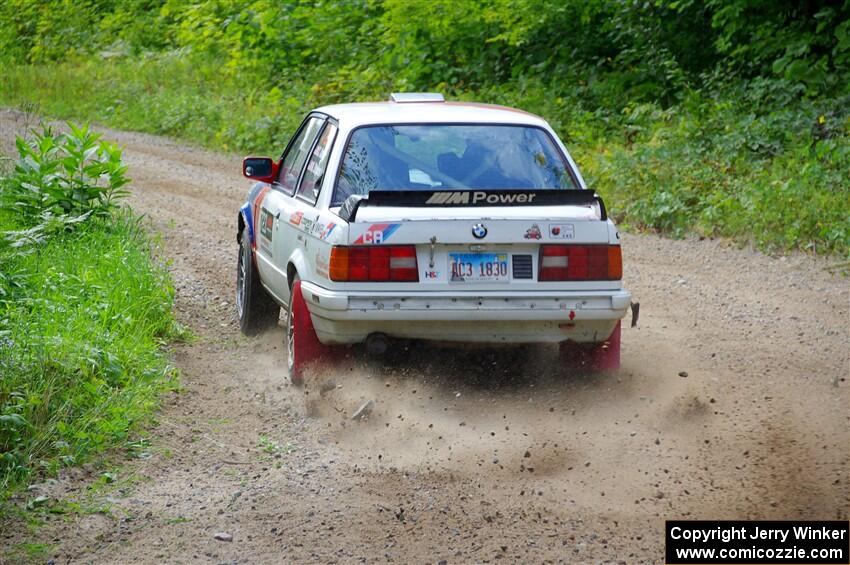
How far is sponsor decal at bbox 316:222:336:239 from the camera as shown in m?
6.14

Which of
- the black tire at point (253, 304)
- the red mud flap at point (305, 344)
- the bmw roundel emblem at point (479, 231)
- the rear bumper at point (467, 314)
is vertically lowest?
the black tire at point (253, 304)

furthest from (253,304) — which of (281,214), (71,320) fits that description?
(71,320)

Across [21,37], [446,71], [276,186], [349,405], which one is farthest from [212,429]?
[21,37]

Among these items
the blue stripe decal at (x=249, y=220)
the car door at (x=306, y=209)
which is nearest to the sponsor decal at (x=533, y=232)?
the car door at (x=306, y=209)

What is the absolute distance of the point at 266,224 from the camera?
7688 millimetres

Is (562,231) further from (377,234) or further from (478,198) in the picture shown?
(377,234)

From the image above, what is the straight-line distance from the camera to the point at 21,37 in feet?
102

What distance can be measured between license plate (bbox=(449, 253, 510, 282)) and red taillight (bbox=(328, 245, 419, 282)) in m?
0.23

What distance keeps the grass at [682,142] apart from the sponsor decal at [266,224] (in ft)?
18.1

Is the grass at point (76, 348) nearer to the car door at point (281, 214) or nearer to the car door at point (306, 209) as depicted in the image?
the car door at point (281, 214)

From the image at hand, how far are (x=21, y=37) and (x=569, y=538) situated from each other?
29.9 m

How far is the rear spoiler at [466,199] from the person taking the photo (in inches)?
239

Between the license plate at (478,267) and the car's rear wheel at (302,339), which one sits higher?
the license plate at (478,267)

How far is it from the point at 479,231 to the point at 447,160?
85 centimetres
